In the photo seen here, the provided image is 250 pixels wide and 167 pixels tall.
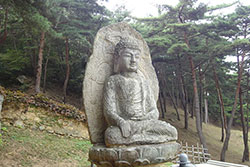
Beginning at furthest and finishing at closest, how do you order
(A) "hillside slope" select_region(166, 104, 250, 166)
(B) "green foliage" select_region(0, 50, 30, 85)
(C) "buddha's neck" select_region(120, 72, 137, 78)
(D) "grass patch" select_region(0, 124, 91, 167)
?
1. (A) "hillside slope" select_region(166, 104, 250, 166)
2. (B) "green foliage" select_region(0, 50, 30, 85)
3. (D) "grass patch" select_region(0, 124, 91, 167)
4. (C) "buddha's neck" select_region(120, 72, 137, 78)

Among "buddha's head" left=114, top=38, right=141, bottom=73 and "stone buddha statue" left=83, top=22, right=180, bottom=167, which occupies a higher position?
"buddha's head" left=114, top=38, right=141, bottom=73

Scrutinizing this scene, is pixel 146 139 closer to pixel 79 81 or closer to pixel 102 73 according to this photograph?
pixel 102 73

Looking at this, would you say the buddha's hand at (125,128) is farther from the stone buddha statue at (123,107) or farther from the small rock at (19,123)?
the small rock at (19,123)

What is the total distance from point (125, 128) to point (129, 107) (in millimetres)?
590

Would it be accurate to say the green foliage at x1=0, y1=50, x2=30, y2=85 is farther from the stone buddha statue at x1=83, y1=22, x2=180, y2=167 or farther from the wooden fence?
the wooden fence

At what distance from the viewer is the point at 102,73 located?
4.19 m

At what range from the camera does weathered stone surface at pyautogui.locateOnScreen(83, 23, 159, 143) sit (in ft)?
12.8

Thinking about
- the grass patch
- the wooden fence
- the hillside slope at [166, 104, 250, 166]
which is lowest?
the hillside slope at [166, 104, 250, 166]

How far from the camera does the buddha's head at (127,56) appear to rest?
3.98 metres

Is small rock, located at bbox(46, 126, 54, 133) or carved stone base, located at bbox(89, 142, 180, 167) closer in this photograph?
carved stone base, located at bbox(89, 142, 180, 167)

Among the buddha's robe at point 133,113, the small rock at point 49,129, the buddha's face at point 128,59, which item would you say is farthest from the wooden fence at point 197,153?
the buddha's face at point 128,59

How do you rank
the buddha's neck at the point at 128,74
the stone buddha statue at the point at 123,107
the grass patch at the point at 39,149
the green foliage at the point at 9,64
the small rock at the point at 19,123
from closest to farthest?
1. the stone buddha statue at the point at 123,107
2. the buddha's neck at the point at 128,74
3. the grass patch at the point at 39,149
4. the small rock at the point at 19,123
5. the green foliage at the point at 9,64

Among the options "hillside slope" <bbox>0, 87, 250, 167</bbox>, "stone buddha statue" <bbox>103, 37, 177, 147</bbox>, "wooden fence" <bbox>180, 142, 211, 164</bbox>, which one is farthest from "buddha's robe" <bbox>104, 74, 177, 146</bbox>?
"wooden fence" <bbox>180, 142, 211, 164</bbox>

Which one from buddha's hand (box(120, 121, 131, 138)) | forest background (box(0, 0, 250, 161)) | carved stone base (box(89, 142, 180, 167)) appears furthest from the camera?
forest background (box(0, 0, 250, 161))
